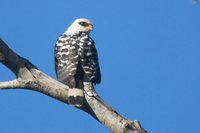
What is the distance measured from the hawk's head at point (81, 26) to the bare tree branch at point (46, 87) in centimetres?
269

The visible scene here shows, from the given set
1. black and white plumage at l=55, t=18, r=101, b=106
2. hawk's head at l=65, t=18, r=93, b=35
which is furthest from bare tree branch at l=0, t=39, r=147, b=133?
hawk's head at l=65, t=18, r=93, b=35

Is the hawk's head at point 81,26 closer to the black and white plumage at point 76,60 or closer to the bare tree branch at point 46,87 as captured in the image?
the black and white plumage at point 76,60

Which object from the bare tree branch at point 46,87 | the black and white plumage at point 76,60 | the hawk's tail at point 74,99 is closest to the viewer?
the bare tree branch at point 46,87

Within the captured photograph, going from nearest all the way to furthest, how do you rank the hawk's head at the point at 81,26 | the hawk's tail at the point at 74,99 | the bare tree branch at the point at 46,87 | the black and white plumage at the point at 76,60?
the bare tree branch at the point at 46,87, the hawk's tail at the point at 74,99, the black and white plumage at the point at 76,60, the hawk's head at the point at 81,26

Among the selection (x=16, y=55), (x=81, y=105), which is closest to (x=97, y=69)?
(x=81, y=105)

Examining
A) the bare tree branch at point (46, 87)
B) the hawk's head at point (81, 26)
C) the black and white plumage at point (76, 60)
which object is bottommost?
the bare tree branch at point (46, 87)

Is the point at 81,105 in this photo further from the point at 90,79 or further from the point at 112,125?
the point at 90,79

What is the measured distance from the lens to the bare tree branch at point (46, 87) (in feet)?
12.1

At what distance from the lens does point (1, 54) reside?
144 inches

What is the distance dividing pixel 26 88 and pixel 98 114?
0.64 metres

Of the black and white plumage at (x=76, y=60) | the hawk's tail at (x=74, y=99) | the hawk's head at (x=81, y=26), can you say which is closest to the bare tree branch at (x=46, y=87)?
the hawk's tail at (x=74, y=99)

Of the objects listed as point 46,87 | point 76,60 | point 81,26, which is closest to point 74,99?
point 46,87

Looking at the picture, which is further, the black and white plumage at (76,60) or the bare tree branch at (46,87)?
the black and white plumage at (76,60)

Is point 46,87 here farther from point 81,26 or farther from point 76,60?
point 81,26
